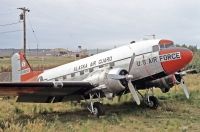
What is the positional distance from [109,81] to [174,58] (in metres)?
2.84

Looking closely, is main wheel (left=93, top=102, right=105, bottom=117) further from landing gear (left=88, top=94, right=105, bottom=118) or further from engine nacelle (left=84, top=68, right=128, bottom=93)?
engine nacelle (left=84, top=68, right=128, bottom=93)

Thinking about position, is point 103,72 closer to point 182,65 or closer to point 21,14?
point 182,65

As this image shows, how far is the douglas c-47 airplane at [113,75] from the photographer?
610 inches

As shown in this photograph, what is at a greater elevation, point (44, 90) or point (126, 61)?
point (126, 61)

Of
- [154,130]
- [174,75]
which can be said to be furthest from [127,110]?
[154,130]

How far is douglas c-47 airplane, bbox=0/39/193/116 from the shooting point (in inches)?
610

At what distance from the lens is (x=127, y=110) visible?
1827 centimetres

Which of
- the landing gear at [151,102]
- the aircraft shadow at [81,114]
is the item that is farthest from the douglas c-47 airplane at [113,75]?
the landing gear at [151,102]

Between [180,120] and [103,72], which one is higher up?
[103,72]

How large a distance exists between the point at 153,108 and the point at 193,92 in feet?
20.9

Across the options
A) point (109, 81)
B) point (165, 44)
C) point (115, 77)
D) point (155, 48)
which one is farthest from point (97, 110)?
point (165, 44)

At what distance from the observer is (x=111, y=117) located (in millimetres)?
15688

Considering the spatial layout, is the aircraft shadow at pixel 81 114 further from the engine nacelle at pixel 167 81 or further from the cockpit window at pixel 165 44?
the cockpit window at pixel 165 44

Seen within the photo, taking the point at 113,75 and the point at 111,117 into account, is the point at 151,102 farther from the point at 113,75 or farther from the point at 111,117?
the point at 113,75
